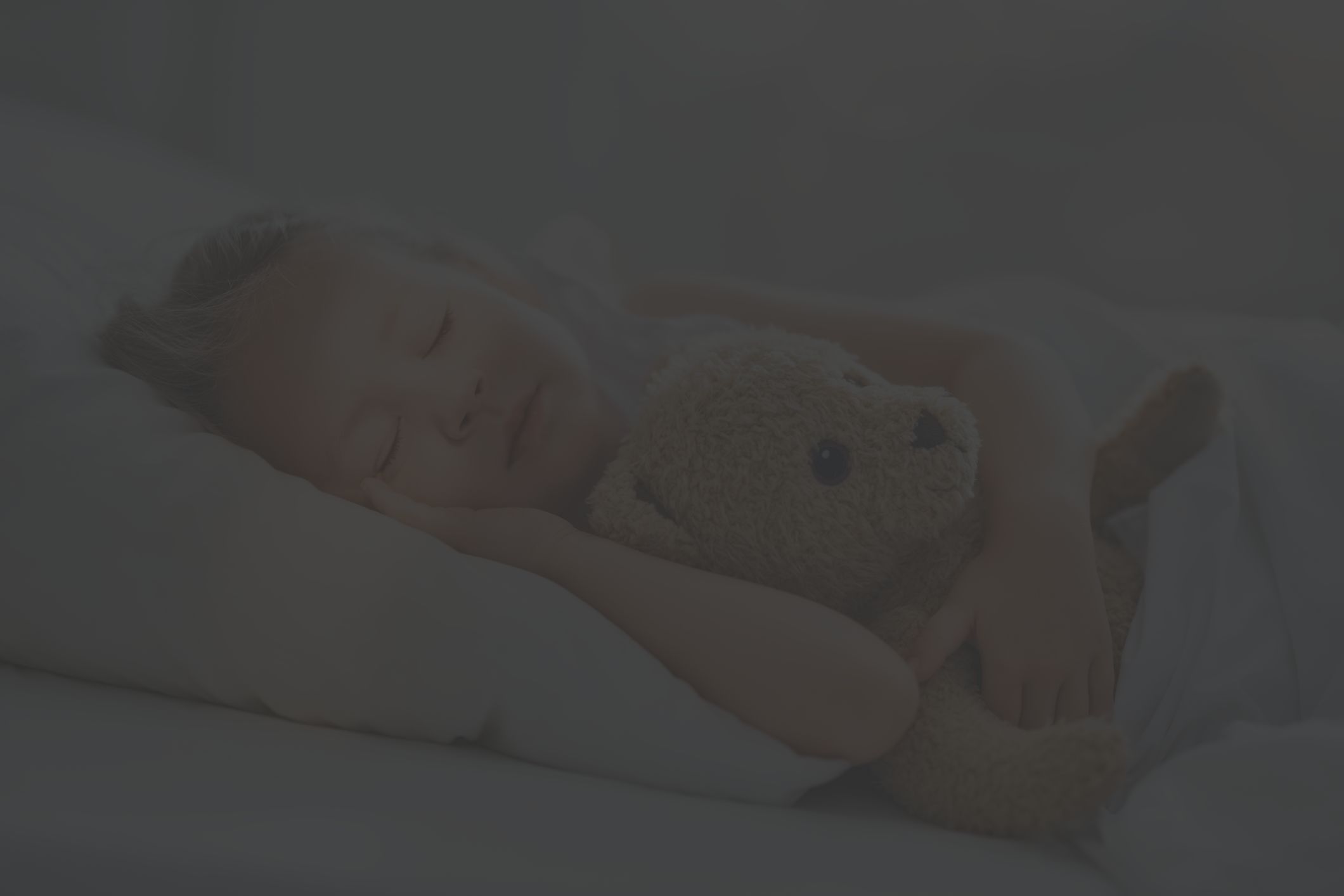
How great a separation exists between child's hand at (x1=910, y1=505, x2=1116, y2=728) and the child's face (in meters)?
0.32

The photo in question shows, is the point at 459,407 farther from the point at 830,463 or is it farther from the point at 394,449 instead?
the point at 830,463

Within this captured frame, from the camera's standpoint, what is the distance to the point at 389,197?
4.71 ft

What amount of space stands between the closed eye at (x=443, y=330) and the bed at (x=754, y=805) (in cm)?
30

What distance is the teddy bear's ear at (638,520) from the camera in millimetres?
588

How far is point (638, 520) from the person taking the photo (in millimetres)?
589

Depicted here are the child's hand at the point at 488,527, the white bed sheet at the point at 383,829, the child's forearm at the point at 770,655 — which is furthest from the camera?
the child's hand at the point at 488,527

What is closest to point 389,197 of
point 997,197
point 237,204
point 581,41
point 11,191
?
point 237,204

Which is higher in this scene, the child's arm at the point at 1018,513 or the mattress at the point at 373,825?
the child's arm at the point at 1018,513

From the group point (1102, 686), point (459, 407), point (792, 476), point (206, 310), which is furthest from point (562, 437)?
point (1102, 686)

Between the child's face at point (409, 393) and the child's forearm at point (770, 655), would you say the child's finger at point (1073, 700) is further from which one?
the child's face at point (409, 393)

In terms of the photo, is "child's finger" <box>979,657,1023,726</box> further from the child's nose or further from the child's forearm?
the child's nose

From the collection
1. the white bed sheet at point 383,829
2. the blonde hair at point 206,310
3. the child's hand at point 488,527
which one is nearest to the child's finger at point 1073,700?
the white bed sheet at point 383,829

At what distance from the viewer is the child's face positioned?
27.0 inches

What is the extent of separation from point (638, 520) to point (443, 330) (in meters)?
0.26
